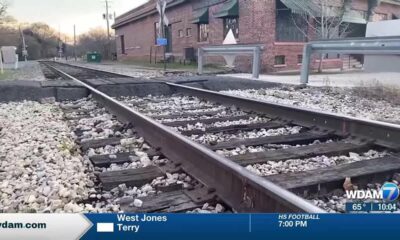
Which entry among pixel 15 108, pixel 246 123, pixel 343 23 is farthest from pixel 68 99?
pixel 343 23

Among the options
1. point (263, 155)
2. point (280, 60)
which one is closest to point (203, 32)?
point (280, 60)

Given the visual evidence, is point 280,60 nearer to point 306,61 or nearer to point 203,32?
point 203,32

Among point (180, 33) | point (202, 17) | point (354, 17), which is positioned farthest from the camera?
point (180, 33)

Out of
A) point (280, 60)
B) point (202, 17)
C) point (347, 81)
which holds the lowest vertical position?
point (347, 81)

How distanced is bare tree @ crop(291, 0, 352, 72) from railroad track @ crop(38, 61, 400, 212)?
1814 centimetres

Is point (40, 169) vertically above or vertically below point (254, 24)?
below

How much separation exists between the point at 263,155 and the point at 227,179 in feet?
3.39

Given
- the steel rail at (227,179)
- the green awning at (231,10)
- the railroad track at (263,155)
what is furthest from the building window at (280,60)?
the steel rail at (227,179)

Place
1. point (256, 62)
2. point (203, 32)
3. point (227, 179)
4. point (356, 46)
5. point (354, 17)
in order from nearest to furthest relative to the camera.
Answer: point (227, 179) → point (356, 46) → point (256, 62) → point (354, 17) → point (203, 32)

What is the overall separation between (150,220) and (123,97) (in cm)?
787

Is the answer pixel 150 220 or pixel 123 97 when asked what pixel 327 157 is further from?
pixel 123 97

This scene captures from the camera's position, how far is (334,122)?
4891 mm

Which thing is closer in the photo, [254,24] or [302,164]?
[302,164]

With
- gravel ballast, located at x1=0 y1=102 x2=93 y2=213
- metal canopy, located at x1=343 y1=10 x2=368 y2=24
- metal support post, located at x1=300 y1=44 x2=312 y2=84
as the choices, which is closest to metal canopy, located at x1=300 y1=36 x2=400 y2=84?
metal support post, located at x1=300 y1=44 x2=312 y2=84
